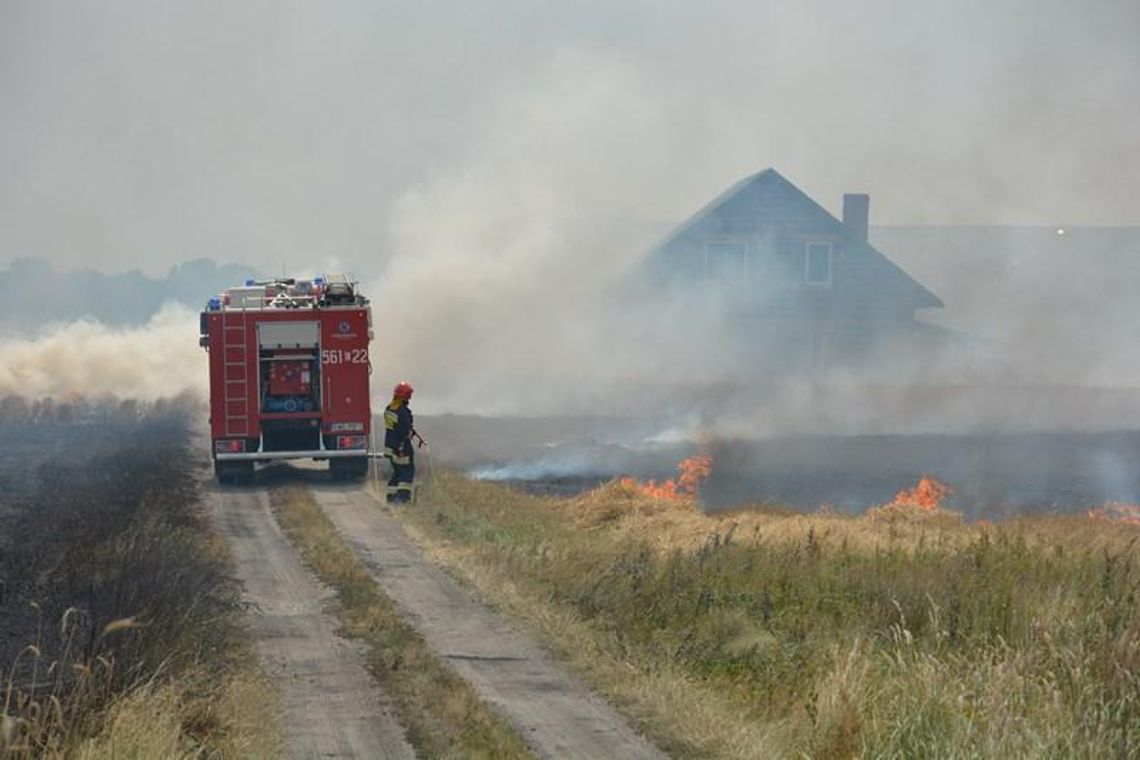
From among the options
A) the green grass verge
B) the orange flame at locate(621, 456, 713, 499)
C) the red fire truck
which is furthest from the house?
the green grass verge

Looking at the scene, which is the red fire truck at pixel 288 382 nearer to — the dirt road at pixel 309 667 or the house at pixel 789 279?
the dirt road at pixel 309 667

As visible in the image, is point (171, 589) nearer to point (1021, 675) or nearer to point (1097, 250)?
point (1021, 675)

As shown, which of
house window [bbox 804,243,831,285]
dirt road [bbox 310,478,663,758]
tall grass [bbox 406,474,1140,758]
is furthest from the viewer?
house window [bbox 804,243,831,285]

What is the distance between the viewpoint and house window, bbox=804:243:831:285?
51.7m

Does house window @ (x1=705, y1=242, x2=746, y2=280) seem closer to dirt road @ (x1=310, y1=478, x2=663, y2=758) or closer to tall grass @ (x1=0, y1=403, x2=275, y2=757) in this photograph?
dirt road @ (x1=310, y1=478, x2=663, y2=758)

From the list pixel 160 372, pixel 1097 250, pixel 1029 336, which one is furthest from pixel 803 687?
pixel 1097 250

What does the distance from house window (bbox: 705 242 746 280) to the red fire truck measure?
2389cm

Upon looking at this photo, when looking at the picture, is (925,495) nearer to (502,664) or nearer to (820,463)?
(820,463)

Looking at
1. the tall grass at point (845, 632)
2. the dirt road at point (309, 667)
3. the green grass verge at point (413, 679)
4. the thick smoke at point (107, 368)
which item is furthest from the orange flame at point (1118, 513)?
the thick smoke at point (107, 368)

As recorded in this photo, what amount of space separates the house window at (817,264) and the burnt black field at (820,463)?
11003 millimetres

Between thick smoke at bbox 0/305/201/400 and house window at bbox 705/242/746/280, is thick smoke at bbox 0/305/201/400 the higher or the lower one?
the lower one

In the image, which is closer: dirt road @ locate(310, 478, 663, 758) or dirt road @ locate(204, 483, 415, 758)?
dirt road @ locate(204, 483, 415, 758)

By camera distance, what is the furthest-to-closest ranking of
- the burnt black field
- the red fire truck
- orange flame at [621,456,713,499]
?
1. the burnt black field
2. the red fire truck
3. orange flame at [621,456,713,499]

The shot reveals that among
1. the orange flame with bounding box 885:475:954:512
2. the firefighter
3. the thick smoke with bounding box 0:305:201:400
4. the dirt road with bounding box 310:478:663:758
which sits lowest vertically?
the dirt road with bounding box 310:478:663:758
